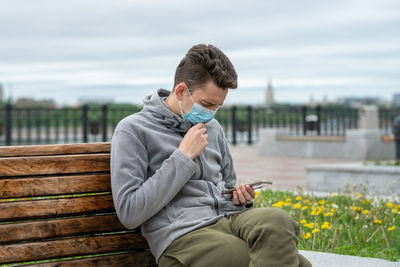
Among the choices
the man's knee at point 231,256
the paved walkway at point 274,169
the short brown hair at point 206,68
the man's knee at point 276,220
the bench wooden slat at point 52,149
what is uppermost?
the short brown hair at point 206,68

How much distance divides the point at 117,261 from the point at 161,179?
54cm

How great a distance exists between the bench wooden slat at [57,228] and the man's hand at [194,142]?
1.65 feet

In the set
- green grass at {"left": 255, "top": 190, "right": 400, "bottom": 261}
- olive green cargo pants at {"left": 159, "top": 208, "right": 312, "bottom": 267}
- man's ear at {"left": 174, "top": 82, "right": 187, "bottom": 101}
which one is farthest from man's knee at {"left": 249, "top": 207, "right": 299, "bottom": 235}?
green grass at {"left": 255, "top": 190, "right": 400, "bottom": 261}

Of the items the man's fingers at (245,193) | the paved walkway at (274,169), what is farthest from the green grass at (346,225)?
the paved walkway at (274,169)

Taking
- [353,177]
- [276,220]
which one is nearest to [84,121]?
[353,177]

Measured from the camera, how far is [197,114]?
9.01 ft

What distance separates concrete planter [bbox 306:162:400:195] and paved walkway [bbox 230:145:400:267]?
0.77ft

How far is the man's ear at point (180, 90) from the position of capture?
2.73m

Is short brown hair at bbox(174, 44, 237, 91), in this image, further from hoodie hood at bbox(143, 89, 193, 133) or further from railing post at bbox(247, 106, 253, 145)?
railing post at bbox(247, 106, 253, 145)

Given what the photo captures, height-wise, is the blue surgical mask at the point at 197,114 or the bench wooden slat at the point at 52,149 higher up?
the blue surgical mask at the point at 197,114

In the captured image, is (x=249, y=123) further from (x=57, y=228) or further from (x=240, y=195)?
(x=57, y=228)

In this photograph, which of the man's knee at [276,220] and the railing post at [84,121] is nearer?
the man's knee at [276,220]

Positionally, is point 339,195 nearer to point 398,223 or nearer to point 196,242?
point 398,223

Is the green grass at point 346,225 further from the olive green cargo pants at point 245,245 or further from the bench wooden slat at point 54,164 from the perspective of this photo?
the bench wooden slat at point 54,164
